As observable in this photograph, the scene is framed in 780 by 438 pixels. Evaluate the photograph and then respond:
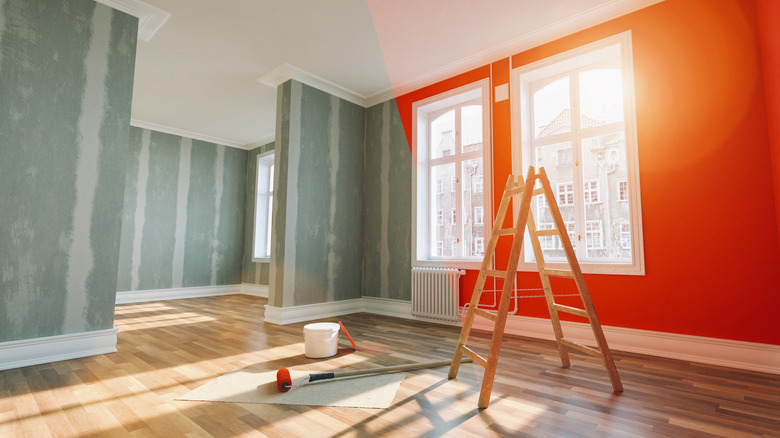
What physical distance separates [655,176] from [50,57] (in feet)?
15.9

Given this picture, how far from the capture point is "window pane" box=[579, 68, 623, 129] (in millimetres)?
3559

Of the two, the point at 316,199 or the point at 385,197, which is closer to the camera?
the point at 316,199

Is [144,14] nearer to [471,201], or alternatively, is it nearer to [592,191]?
[471,201]

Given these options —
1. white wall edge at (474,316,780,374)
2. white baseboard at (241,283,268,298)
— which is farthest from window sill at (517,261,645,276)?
white baseboard at (241,283,268,298)

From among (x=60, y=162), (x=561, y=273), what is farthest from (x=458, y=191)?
(x=60, y=162)

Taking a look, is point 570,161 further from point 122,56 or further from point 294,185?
point 122,56

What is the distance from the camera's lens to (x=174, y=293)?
6.69 metres

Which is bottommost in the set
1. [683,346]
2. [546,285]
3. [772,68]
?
[683,346]

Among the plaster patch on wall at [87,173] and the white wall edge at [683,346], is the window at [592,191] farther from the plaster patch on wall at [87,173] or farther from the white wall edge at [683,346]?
the plaster patch on wall at [87,173]

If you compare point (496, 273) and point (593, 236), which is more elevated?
point (593, 236)

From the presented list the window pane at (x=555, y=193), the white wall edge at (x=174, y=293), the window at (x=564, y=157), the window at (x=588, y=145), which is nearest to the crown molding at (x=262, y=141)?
the white wall edge at (x=174, y=293)

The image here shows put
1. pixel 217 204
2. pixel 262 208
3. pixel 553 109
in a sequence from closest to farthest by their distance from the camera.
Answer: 1. pixel 553 109
2. pixel 217 204
3. pixel 262 208

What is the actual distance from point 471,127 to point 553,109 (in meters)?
0.97

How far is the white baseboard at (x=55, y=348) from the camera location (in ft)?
8.56
